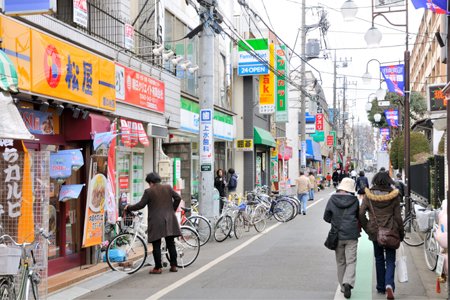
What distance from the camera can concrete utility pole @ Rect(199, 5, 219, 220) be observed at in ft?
45.8

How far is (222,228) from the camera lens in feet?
46.4

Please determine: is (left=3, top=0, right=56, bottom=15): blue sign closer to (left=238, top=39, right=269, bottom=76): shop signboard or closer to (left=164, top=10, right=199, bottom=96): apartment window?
(left=164, top=10, right=199, bottom=96): apartment window

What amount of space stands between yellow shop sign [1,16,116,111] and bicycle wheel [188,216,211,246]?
13.6ft

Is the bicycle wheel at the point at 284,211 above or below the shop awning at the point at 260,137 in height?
below

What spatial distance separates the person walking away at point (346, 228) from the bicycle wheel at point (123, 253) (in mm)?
3888

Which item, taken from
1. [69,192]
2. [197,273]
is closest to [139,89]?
[69,192]

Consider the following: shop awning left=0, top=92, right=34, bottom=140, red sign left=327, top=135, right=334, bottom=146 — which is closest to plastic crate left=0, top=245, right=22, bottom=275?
shop awning left=0, top=92, right=34, bottom=140

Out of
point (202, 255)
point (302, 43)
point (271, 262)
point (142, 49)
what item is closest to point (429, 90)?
point (271, 262)

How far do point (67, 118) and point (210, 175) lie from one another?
5085mm

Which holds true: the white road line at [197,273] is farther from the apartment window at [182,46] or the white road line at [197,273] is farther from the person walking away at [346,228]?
the apartment window at [182,46]

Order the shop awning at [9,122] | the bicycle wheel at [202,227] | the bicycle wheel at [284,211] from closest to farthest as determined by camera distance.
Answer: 1. the shop awning at [9,122]
2. the bicycle wheel at [202,227]
3. the bicycle wheel at [284,211]

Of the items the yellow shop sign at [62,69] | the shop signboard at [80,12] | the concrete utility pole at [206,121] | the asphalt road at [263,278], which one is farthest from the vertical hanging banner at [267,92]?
the shop signboard at [80,12]

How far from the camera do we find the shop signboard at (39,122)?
8.70 m

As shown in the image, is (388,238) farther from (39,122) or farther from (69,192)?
(39,122)
